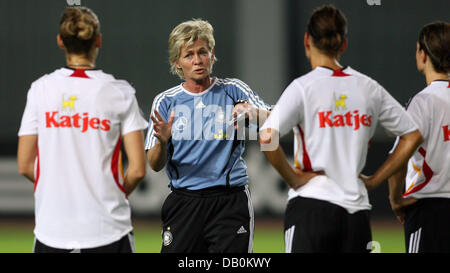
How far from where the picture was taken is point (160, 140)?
4289 millimetres

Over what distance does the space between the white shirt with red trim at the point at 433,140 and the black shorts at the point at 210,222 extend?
3.87 feet

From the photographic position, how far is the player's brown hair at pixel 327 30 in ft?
12.0

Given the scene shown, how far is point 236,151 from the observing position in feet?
15.5

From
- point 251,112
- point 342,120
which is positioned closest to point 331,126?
point 342,120

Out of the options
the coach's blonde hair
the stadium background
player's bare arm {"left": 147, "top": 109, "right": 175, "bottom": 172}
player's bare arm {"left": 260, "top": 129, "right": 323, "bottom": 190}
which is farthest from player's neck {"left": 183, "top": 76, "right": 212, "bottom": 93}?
the stadium background

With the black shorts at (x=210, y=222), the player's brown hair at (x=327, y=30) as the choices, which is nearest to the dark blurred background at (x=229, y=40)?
the black shorts at (x=210, y=222)

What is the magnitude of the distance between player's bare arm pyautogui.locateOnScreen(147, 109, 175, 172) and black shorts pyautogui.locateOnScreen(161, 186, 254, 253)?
32 centimetres

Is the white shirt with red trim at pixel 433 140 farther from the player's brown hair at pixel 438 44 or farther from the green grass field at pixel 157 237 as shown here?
the green grass field at pixel 157 237

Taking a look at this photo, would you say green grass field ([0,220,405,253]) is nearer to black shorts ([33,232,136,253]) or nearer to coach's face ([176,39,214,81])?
coach's face ([176,39,214,81])

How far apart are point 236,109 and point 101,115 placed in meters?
1.08

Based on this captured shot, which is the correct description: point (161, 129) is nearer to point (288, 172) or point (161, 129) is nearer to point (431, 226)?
point (288, 172)
